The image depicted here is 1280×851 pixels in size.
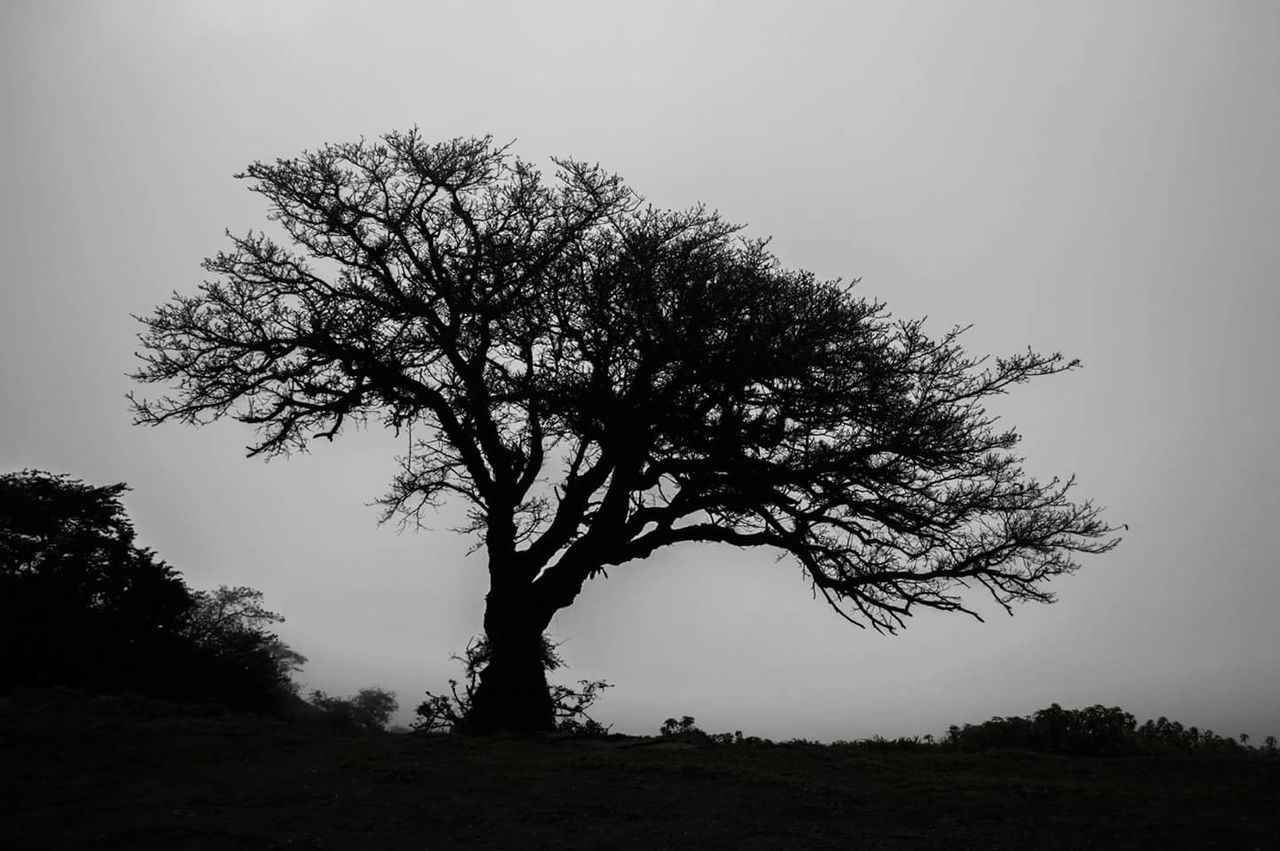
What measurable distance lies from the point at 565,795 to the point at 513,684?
6.20 meters

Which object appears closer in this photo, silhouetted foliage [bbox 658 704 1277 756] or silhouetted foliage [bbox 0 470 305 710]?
silhouetted foliage [bbox 658 704 1277 756]

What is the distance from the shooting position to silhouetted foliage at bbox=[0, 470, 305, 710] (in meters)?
14.9

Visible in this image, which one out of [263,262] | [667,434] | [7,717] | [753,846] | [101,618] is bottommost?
[753,846]

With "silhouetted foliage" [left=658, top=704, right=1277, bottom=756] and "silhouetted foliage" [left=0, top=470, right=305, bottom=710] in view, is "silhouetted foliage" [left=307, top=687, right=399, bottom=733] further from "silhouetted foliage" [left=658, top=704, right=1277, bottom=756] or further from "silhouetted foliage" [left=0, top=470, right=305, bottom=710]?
"silhouetted foliage" [left=658, top=704, right=1277, bottom=756]

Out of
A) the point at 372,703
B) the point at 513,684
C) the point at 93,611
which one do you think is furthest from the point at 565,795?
the point at 372,703

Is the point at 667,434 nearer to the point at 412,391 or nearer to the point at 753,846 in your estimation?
the point at 412,391

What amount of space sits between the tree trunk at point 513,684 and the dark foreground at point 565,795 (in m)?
2.86

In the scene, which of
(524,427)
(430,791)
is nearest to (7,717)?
(430,791)

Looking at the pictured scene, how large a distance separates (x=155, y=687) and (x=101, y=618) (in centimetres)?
157

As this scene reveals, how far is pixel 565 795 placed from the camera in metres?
8.57

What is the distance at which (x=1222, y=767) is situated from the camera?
9.72m

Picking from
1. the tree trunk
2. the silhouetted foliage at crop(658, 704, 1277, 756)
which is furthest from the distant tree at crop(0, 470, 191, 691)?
the silhouetted foliage at crop(658, 704, 1277, 756)

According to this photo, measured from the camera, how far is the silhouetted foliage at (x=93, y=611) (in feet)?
48.9

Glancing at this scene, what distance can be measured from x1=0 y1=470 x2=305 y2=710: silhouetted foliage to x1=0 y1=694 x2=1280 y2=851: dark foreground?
13.0ft
